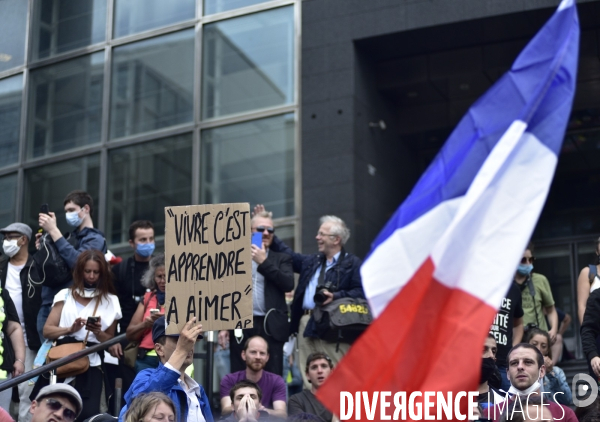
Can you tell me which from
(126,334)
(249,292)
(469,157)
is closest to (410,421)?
(469,157)

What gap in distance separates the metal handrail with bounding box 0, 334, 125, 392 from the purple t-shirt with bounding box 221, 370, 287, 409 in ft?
3.24

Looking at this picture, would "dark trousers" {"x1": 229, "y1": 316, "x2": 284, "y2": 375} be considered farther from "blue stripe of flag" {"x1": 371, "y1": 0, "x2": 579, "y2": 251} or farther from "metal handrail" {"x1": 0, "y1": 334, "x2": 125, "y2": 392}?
"blue stripe of flag" {"x1": 371, "y1": 0, "x2": 579, "y2": 251}

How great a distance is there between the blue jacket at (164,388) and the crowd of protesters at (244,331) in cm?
67

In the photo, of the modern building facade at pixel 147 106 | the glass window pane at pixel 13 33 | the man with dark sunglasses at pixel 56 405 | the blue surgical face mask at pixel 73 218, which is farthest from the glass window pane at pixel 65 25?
the man with dark sunglasses at pixel 56 405

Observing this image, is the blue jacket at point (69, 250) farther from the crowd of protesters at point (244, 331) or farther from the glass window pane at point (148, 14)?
the glass window pane at point (148, 14)

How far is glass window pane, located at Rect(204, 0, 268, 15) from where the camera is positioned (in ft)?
49.6

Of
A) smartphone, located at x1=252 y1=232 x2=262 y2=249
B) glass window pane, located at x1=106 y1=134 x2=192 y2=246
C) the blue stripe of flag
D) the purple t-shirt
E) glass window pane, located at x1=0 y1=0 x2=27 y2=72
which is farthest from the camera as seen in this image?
Answer: glass window pane, located at x1=0 y1=0 x2=27 y2=72

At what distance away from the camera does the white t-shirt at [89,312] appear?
934cm

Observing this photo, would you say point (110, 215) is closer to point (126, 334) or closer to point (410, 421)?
point (126, 334)

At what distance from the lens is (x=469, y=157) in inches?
203

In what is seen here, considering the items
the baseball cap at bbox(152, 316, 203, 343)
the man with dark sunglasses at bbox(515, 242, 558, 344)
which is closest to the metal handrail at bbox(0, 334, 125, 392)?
the baseball cap at bbox(152, 316, 203, 343)

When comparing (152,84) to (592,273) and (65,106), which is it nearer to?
(65,106)

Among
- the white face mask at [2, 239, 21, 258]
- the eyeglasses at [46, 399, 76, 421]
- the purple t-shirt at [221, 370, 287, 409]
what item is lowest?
the eyeglasses at [46, 399, 76, 421]

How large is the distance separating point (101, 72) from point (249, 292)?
9.61 metres
